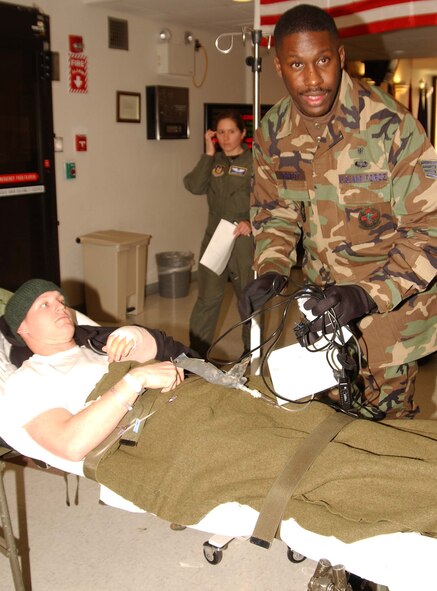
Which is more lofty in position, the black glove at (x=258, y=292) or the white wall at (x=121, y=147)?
the white wall at (x=121, y=147)

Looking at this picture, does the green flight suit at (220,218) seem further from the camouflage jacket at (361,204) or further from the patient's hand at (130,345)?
the patient's hand at (130,345)

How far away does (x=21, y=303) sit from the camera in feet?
6.54

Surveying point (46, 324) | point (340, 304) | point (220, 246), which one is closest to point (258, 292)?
point (340, 304)

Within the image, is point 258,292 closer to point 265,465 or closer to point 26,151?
point 265,465

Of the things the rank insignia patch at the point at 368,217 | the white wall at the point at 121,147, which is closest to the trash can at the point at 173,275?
the white wall at the point at 121,147

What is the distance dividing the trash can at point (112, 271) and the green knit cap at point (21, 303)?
2.75 metres

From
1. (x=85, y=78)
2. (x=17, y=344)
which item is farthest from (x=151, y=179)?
(x=17, y=344)

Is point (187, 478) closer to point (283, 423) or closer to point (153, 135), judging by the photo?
point (283, 423)

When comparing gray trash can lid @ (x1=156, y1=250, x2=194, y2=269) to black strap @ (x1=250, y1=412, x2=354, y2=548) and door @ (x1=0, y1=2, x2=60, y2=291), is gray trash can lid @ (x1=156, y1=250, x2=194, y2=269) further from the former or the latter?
black strap @ (x1=250, y1=412, x2=354, y2=548)

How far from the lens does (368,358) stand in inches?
80.1

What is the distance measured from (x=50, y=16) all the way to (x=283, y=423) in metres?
3.77

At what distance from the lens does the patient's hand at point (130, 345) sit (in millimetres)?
1976

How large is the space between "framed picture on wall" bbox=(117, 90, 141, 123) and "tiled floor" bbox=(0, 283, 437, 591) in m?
3.32

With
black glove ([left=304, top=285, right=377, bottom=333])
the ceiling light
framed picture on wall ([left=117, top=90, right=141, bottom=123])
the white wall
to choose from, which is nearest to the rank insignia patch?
black glove ([left=304, top=285, right=377, bottom=333])
